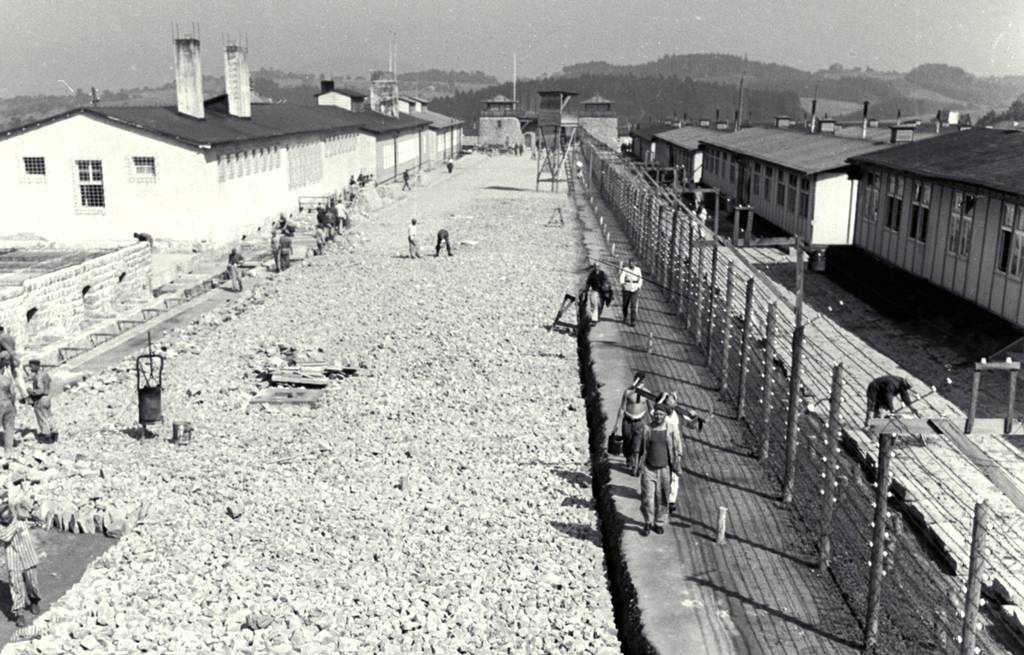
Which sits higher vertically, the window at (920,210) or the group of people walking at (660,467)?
the window at (920,210)

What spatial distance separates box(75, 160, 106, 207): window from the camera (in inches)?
1249

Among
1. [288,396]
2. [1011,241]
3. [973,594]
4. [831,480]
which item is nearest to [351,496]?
[288,396]

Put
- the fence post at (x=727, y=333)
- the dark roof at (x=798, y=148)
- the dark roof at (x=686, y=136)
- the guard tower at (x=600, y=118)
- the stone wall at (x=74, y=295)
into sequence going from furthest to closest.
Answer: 1. the guard tower at (x=600, y=118)
2. the dark roof at (x=686, y=136)
3. the dark roof at (x=798, y=148)
4. the stone wall at (x=74, y=295)
5. the fence post at (x=727, y=333)

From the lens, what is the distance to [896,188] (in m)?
26.3

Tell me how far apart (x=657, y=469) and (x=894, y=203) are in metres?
19.0

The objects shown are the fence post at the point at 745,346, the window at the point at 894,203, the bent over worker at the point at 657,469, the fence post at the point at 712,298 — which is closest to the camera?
the bent over worker at the point at 657,469

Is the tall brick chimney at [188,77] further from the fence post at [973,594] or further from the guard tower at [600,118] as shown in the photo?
the guard tower at [600,118]

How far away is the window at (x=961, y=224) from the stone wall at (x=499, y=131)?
77.9 m

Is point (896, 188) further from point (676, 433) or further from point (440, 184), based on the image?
point (440, 184)

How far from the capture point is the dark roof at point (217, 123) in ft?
102

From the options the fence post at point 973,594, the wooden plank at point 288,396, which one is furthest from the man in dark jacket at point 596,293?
the fence post at point 973,594

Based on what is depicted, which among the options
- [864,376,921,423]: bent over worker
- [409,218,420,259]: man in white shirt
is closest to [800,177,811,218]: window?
[409,218,420,259]: man in white shirt

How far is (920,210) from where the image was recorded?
24422mm

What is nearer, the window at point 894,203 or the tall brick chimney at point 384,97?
the window at point 894,203
